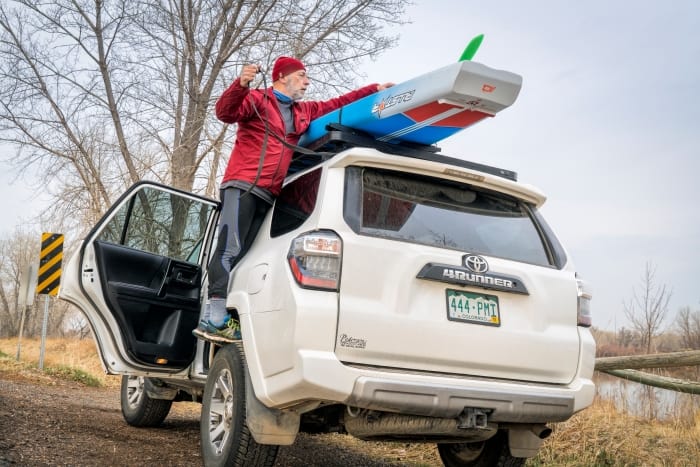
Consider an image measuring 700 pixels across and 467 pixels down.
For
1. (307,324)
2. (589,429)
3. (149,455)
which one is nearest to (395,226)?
(307,324)

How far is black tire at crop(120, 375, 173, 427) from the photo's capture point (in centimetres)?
595

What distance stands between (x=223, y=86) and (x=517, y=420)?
13896 millimetres

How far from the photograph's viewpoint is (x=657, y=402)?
6.30m

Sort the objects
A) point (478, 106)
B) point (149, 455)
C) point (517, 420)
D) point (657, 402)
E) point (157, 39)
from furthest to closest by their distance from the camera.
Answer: point (157, 39)
point (657, 402)
point (149, 455)
point (478, 106)
point (517, 420)

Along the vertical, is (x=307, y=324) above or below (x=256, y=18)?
below

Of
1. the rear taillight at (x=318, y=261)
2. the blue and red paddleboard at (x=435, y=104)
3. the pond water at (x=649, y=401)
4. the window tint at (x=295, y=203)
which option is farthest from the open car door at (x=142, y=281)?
the pond water at (x=649, y=401)

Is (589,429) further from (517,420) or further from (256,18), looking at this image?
(256,18)

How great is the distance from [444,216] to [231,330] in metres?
1.43

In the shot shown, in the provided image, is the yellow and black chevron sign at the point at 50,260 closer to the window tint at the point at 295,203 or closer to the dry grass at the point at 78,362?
the dry grass at the point at 78,362

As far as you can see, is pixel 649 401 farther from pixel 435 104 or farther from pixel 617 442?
pixel 435 104

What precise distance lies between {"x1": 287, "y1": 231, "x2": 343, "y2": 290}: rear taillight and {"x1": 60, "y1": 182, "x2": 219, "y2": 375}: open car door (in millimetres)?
2104

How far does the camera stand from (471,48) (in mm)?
3598

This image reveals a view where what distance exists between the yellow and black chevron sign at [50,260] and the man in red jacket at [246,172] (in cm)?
903

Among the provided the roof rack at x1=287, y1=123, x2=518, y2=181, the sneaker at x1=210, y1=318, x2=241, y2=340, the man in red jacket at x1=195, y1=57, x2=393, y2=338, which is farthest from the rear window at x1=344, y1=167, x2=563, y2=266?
the sneaker at x1=210, y1=318, x2=241, y2=340
